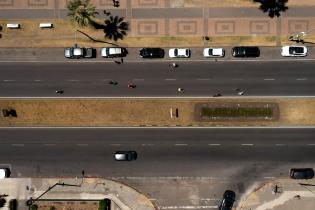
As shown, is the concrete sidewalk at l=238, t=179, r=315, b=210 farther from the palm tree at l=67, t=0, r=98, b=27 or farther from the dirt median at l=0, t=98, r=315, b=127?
the palm tree at l=67, t=0, r=98, b=27

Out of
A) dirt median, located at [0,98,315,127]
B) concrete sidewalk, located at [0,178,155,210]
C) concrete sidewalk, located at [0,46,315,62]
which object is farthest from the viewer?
concrete sidewalk, located at [0,178,155,210]

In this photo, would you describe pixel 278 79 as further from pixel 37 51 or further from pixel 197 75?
pixel 37 51

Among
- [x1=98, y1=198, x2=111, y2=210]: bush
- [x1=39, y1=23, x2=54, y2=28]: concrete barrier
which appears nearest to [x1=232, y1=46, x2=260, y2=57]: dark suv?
[x1=39, y1=23, x2=54, y2=28]: concrete barrier

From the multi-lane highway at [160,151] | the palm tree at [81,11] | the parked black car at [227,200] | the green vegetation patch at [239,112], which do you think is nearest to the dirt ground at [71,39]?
the palm tree at [81,11]

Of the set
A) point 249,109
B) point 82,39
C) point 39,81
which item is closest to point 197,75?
point 249,109

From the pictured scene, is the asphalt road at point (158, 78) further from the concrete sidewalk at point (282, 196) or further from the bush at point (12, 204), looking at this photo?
the bush at point (12, 204)

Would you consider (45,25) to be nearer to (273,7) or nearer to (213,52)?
(213,52)

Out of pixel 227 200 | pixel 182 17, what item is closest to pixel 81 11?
pixel 182 17
